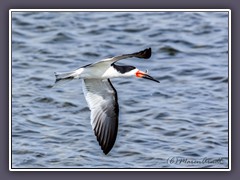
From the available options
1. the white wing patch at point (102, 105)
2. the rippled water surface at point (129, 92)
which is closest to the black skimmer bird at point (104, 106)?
the white wing patch at point (102, 105)

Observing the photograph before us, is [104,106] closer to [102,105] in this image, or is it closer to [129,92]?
[102,105]

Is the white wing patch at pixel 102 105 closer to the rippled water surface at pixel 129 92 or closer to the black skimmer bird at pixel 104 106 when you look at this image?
the black skimmer bird at pixel 104 106

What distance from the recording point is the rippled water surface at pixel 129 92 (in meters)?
9.60

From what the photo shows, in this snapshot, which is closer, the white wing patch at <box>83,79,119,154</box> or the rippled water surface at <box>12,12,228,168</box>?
the white wing patch at <box>83,79,119,154</box>

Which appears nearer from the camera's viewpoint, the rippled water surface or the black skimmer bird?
the black skimmer bird

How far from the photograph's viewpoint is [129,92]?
1086cm

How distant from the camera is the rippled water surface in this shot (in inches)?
378

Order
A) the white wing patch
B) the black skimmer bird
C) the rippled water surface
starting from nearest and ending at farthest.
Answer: the black skimmer bird
the white wing patch
the rippled water surface

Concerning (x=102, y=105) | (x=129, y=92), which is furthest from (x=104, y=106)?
(x=129, y=92)

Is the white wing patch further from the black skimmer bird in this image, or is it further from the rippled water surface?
the rippled water surface

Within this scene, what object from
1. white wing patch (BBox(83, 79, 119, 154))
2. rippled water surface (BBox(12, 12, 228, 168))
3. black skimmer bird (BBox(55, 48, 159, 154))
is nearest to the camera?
black skimmer bird (BBox(55, 48, 159, 154))

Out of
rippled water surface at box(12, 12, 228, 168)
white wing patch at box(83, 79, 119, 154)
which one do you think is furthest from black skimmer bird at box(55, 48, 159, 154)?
rippled water surface at box(12, 12, 228, 168)

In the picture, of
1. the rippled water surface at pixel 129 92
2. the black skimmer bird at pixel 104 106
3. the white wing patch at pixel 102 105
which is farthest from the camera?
the rippled water surface at pixel 129 92

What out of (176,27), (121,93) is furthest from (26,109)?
(176,27)
